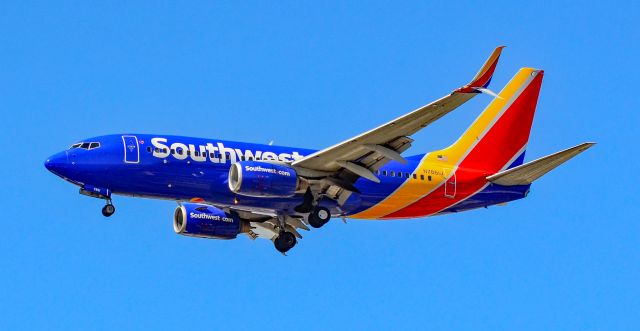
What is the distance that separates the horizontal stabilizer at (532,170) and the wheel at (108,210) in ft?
55.7

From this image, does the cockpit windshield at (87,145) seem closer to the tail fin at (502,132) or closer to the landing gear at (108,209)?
the landing gear at (108,209)

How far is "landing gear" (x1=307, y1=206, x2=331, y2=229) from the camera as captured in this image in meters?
52.6

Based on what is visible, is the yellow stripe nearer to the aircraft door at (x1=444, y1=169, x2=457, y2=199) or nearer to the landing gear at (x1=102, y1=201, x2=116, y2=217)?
the aircraft door at (x1=444, y1=169, x2=457, y2=199)

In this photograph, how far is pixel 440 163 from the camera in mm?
55906

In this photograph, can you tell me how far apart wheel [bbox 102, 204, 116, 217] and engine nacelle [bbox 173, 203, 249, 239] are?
5936 millimetres

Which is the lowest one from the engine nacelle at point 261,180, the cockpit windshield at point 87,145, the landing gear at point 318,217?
the landing gear at point 318,217

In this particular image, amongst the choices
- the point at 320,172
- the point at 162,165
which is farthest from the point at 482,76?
the point at 162,165

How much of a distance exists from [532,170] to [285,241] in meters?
11.5

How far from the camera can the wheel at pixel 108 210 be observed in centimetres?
5066

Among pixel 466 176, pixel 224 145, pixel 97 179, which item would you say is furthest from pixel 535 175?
pixel 97 179

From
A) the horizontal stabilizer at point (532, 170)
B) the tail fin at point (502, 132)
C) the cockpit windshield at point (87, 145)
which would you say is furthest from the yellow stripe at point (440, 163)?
the cockpit windshield at point (87, 145)

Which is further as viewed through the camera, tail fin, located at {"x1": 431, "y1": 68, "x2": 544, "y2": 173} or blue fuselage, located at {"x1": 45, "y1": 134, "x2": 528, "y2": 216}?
tail fin, located at {"x1": 431, "y1": 68, "x2": 544, "y2": 173}

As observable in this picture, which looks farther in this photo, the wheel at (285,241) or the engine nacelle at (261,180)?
the wheel at (285,241)

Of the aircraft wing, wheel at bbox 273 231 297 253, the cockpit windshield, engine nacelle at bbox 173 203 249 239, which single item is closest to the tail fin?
the aircraft wing
